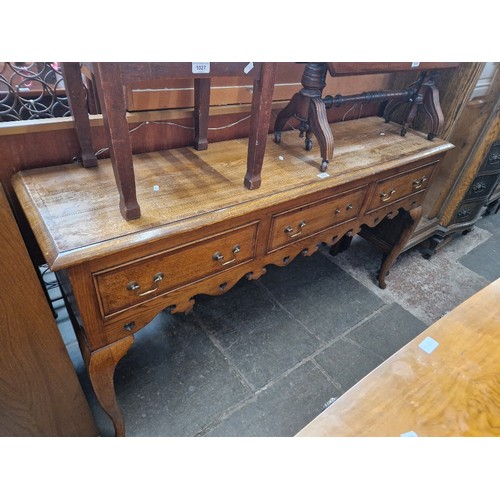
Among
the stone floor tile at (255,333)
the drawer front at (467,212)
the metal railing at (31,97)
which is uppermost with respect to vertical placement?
the metal railing at (31,97)

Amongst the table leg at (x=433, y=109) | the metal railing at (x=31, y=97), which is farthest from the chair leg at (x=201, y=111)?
the table leg at (x=433, y=109)

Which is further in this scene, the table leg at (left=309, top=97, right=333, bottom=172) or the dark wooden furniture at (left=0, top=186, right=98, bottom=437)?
the table leg at (left=309, top=97, right=333, bottom=172)

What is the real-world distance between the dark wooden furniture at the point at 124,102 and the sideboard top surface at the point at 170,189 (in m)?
0.06

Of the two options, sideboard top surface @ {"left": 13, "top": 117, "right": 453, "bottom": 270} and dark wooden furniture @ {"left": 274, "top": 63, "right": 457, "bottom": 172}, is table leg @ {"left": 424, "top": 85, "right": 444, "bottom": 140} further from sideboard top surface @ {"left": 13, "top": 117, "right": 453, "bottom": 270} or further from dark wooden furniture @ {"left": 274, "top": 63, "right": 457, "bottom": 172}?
sideboard top surface @ {"left": 13, "top": 117, "right": 453, "bottom": 270}

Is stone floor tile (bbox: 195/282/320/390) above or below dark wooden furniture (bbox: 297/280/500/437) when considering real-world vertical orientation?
below

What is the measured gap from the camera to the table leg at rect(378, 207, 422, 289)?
6.51ft

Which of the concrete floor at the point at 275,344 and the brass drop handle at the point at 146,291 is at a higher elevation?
the brass drop handle at the point at 146,291

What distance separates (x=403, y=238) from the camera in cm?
211

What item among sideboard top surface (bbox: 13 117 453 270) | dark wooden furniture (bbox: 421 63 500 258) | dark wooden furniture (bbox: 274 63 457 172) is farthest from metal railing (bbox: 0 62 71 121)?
dark wooden furniture (bbox: 421 63 500 258)

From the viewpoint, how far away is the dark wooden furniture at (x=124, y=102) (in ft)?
2.50

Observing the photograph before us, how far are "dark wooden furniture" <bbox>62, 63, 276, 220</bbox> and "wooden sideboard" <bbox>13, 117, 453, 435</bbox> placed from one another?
78mm

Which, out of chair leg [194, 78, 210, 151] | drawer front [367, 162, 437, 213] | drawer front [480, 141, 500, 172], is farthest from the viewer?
drawer front [480, 141, 500, 172]

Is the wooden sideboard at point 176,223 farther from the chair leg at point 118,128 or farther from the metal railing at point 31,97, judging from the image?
the metal railing at point 31,97

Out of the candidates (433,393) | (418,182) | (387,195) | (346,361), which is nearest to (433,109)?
(418,182)
